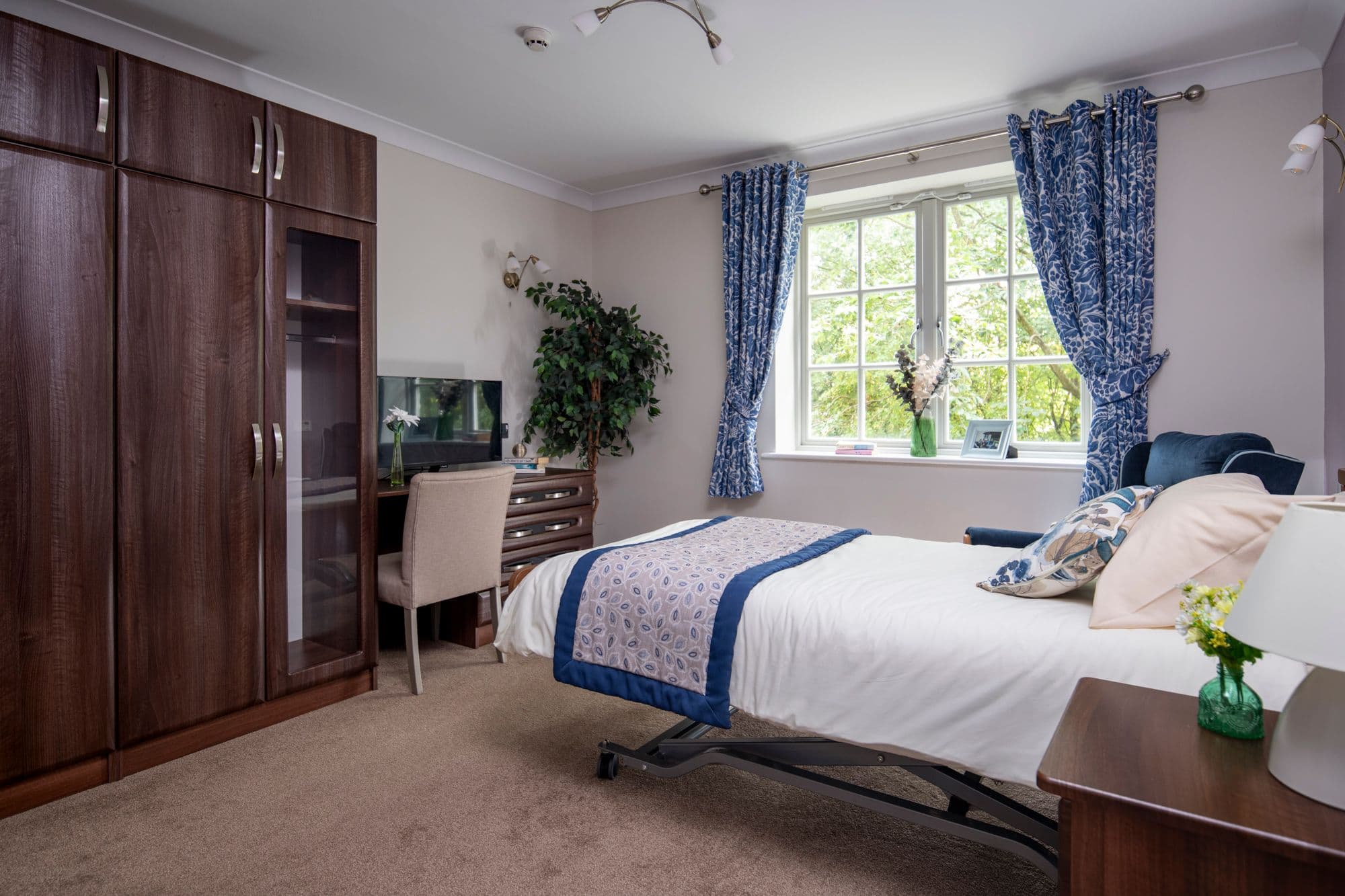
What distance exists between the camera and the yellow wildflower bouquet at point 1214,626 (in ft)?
3.62

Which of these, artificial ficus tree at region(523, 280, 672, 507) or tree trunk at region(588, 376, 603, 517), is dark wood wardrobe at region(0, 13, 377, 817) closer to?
artificial ficus tree at region(523, 280, 672, 507)

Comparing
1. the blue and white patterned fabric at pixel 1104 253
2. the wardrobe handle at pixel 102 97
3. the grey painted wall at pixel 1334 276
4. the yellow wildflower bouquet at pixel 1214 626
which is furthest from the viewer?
the blue and white patterned fabric at pixel 1104 253

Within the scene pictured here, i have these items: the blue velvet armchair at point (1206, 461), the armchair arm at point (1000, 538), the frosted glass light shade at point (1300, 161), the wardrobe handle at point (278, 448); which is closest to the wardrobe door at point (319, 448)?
the wardrobe handle at point (278, 448)

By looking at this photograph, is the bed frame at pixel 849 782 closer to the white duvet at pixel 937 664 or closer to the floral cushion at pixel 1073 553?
the white duvet at pixel 937 664

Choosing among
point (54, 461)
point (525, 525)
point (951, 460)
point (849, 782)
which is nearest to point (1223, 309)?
point (951, 460)

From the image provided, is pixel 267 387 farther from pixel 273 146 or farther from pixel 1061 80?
pixel 1061 80

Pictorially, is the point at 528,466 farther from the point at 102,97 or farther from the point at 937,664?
the point at 937,664

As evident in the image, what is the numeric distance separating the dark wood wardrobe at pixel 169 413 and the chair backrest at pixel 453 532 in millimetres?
178

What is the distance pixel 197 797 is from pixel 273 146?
2.18 m

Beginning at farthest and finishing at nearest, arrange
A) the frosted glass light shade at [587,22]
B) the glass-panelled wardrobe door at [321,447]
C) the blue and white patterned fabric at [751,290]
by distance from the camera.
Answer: the blue and white patterned fabric at [751,290] < the glass-panelled wardrobe door at [321,447] < the frosted glass light shade at [587,22]

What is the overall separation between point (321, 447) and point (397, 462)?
2.42ft

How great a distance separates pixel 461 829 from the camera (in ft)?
6.90

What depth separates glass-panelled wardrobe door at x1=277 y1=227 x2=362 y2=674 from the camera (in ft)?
9.32

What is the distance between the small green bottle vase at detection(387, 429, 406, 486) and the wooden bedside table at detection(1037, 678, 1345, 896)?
3.11 meters
